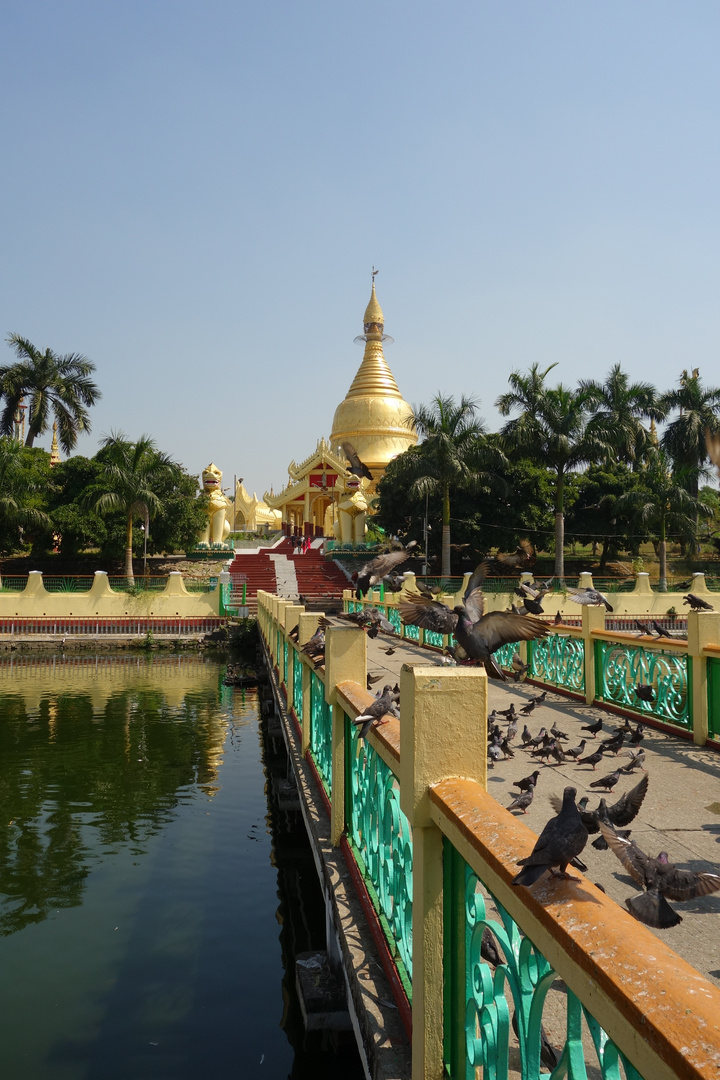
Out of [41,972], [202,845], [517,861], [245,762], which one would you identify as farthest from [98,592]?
[517,861]

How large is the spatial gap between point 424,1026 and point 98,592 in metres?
27.7

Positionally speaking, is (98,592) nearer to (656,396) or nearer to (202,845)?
(202,845)

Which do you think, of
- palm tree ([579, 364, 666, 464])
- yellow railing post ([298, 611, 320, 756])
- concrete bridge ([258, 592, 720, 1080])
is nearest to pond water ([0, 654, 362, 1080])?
concrete bridge ([258, 592, 720, 1080])

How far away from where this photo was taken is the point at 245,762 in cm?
1226

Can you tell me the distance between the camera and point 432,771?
237 cm

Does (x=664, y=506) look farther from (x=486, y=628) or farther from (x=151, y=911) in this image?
(x=486, y=628)

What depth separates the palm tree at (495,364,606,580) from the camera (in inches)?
1287

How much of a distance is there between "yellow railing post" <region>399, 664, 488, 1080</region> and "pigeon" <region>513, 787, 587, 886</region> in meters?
0.50

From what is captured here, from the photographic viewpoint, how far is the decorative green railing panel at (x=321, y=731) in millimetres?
5707

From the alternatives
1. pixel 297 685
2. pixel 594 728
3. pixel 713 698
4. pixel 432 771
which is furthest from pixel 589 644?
pixel 432 771

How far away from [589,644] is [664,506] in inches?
1058

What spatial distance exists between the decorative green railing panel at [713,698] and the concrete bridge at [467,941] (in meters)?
4.12

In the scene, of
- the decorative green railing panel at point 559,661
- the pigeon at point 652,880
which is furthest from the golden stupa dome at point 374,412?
the pigeon at point 652,880

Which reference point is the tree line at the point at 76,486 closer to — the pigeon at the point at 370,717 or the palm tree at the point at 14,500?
the palm tree at the point at 14,500
